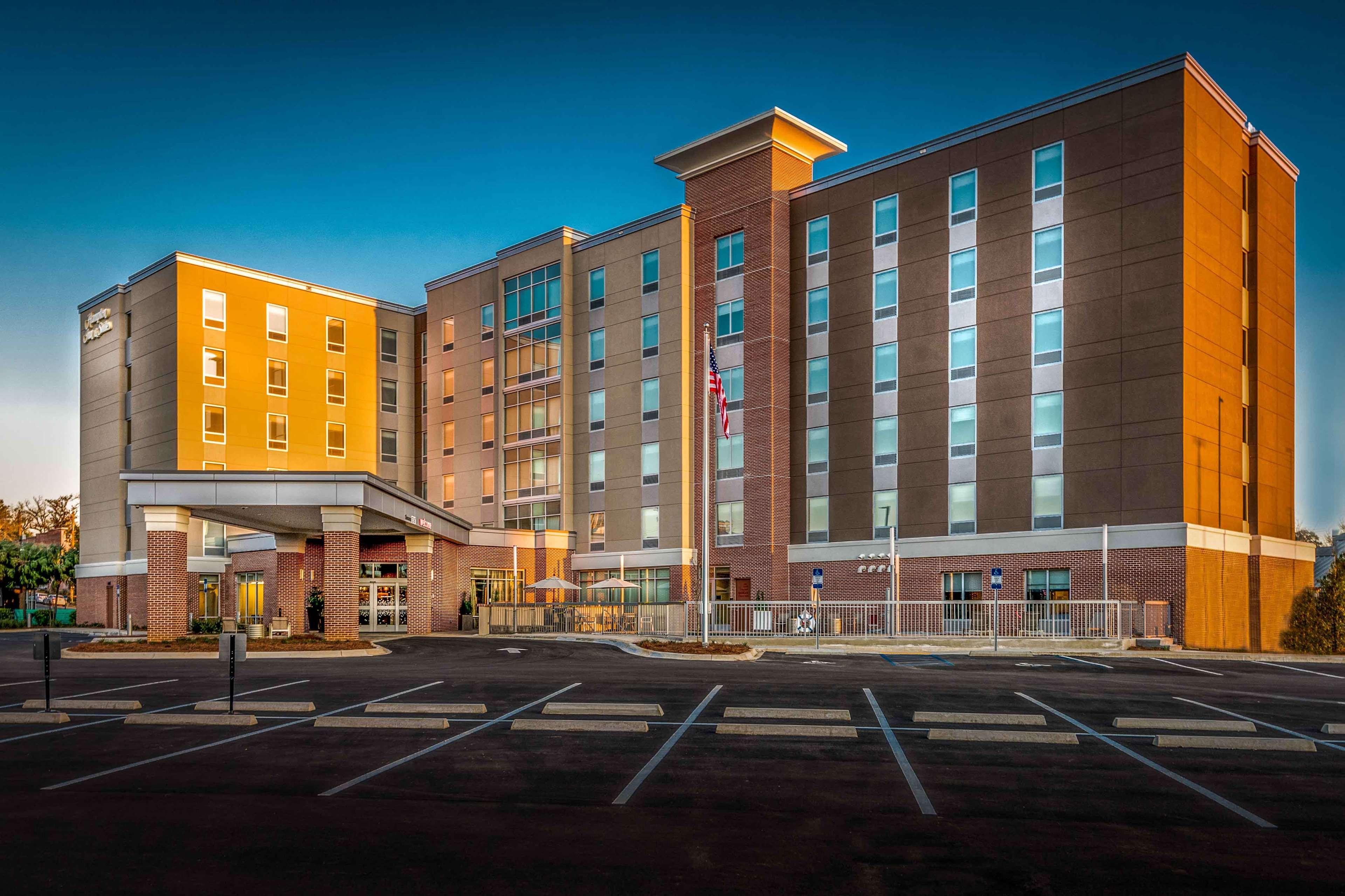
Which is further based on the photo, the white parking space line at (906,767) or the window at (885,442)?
the window at (885,442)

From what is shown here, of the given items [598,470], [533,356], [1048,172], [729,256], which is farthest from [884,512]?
[533,356]

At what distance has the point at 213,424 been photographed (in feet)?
202

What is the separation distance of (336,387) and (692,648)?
4365 cm

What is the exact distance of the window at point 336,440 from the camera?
6719cm

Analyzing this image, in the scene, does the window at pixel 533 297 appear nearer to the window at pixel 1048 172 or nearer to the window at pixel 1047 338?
the window at pixel 1048 172

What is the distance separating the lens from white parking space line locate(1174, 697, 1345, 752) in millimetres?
13773

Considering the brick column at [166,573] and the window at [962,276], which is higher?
the window at [962,276]

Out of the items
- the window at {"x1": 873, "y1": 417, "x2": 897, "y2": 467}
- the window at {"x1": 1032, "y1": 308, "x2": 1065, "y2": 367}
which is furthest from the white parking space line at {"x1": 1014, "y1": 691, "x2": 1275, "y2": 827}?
the window at {"x1": 873, "y1": 417, "x2": 897, "y2": 467}

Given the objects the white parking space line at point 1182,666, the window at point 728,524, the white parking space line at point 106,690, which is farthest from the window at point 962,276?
the white parking space line at point 106,690

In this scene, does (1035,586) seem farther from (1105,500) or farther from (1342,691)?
(1342,691)

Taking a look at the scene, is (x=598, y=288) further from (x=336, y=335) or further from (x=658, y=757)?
(x=658, y=757)

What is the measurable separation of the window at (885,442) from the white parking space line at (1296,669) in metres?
20.3

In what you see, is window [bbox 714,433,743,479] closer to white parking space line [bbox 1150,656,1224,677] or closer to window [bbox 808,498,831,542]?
window [bbox 808,498,831,542]

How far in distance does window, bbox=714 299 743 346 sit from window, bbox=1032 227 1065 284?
14775mm
